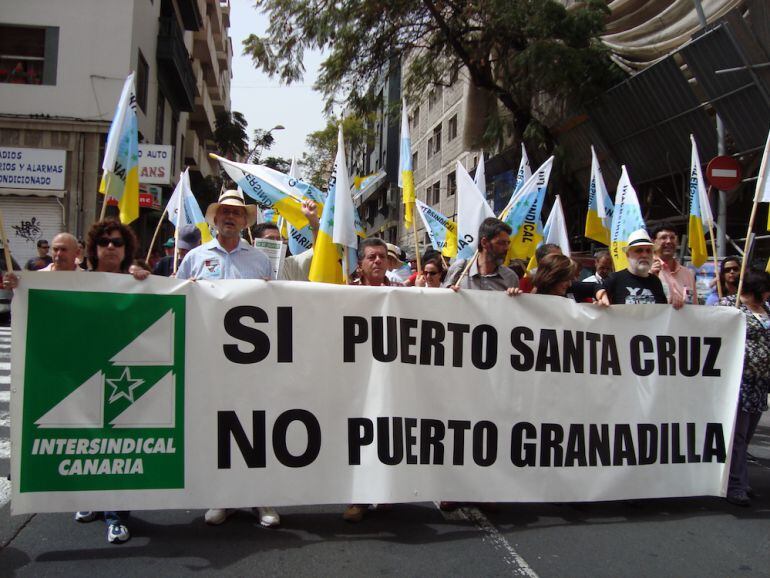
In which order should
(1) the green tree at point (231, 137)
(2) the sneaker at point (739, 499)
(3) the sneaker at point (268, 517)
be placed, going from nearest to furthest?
(3) the sneaker at point (268, 517) → (2) the sneaker at point (739, 499) → (1) the green tree at point (231, 137)

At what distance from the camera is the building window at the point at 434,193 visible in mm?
33934

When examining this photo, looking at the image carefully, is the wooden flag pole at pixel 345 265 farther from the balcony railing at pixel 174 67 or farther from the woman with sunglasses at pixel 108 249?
the balcony railing at pixel 174 67

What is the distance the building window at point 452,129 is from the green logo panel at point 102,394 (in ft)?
92.1

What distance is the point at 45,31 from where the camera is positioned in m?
19.2

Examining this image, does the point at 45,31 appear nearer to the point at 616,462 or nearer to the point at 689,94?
the point at 689,94

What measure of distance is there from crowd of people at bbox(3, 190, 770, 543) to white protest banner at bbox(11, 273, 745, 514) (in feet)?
0.79

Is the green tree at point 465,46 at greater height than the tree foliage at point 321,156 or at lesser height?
lesser


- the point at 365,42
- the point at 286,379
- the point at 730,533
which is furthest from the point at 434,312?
the point at 365,42

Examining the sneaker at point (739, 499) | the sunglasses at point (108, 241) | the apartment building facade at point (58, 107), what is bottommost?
the sneaker at point (739, 499)

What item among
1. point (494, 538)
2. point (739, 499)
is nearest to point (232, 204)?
point (494, 538)

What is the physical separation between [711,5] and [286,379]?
521 inches

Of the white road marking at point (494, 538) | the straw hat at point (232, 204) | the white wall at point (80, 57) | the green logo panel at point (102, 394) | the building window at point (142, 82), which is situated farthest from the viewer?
the building window at point (142, 82)

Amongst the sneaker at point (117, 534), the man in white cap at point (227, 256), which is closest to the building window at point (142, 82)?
the man in white cap at point (227, 256)

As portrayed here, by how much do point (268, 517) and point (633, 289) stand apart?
9.44 ft
